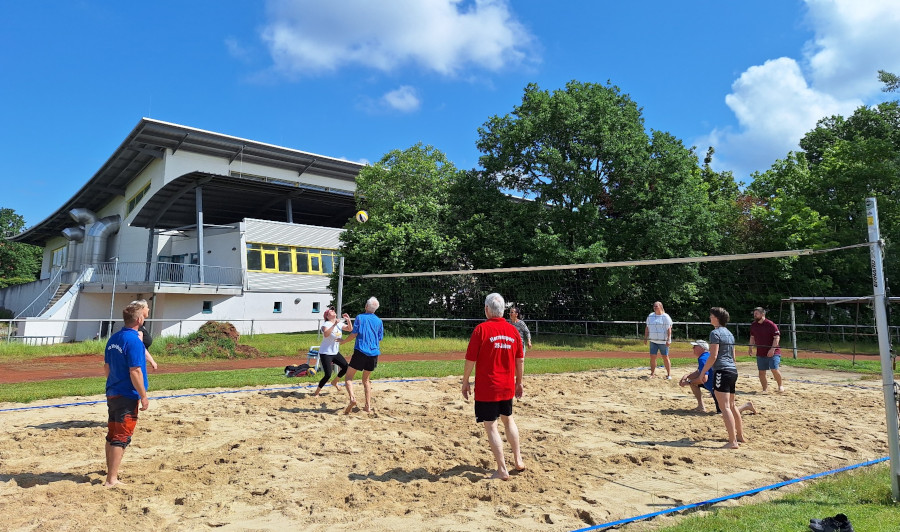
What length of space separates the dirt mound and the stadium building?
4.08 m

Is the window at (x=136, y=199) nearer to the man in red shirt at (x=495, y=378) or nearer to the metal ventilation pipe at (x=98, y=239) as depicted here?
the metal ventilation pipe at (x=98, y=239)

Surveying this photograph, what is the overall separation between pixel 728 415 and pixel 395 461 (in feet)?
12.2

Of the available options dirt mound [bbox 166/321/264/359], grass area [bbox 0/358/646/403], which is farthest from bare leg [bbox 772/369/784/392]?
dirt mound [bbox 166/321/264/359]

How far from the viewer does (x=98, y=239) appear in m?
35.0

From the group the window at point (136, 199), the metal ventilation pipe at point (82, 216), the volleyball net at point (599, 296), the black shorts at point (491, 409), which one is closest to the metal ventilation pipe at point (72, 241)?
the metal ventilation pipe at point (82, 216)

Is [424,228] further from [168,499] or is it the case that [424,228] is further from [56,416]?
[168,499]

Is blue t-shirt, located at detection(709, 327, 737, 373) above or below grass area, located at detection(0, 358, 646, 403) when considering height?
above

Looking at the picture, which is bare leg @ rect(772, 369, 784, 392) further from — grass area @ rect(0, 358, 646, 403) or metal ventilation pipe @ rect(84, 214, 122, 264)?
metal ventilation pipe @ rect(84, 214, 122, 264)

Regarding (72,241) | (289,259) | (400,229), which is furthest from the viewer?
(72,241)

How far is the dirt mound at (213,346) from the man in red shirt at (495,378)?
14552 mm

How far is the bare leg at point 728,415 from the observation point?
5.91m

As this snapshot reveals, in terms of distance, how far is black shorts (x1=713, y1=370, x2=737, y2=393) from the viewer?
589 cm

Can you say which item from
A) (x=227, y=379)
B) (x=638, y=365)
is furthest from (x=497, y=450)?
(x=638, y=365)

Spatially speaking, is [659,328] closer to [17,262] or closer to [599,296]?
[599,296]
